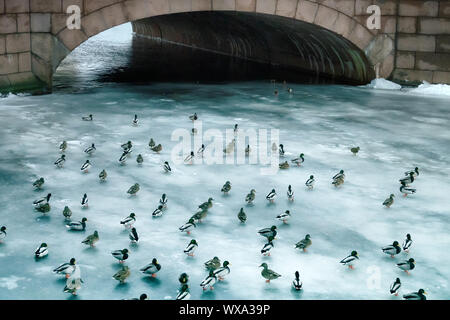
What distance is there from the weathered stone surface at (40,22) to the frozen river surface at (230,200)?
1.82m

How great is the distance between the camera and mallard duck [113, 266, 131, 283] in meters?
6.64

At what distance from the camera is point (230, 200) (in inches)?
368

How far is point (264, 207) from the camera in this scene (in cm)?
917

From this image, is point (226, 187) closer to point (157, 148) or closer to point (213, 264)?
point (157, 148)

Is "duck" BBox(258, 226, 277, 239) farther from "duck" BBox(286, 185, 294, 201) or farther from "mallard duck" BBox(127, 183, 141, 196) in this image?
"mallard duck" BBox(127, 183, 141, 196)

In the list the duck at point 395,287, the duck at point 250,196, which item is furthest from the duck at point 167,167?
the duck at point 395,287

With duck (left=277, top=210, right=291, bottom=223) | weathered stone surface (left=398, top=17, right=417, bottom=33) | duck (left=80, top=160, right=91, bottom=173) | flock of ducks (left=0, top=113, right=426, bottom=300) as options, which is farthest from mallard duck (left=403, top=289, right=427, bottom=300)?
weathered stone surface (left=398, top=17, right=417, bottom=33)

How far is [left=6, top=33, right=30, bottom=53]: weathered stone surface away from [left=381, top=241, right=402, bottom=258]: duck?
468 inches

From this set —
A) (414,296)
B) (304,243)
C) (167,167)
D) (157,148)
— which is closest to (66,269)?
(304,243)

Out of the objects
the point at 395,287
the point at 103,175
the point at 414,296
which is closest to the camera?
the point at 414,296

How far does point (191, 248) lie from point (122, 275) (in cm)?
101

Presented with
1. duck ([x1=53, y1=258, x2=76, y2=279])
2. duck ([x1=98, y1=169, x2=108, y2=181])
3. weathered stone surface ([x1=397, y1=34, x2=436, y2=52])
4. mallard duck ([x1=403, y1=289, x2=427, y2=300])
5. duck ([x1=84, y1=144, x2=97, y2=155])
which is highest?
weathered stone surface ([x1=397, y1=34, x2=436, y2=52])

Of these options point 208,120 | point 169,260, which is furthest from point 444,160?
point 169,260

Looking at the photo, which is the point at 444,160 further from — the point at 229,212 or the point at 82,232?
the point at 82,232
